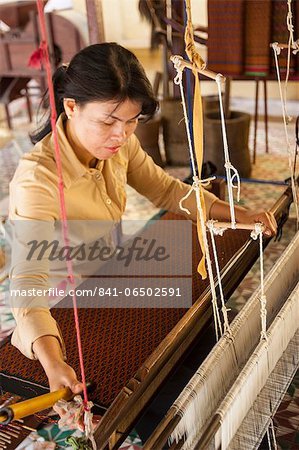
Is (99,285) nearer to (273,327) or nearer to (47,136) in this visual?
(47,136)

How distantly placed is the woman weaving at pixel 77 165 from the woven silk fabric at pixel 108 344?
0.09m

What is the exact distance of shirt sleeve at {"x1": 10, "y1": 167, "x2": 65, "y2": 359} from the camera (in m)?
1.20

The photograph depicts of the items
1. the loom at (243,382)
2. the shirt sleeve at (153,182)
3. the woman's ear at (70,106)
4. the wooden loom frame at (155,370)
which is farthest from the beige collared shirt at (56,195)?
the loom at (243,382)

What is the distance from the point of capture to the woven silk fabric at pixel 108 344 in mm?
1352

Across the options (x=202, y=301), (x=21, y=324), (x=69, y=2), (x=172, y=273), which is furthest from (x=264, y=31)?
(x=69, y=2)

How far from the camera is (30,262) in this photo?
4.39 feet

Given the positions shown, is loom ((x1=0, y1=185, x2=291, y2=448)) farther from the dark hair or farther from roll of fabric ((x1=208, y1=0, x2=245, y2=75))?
roll of fabric ((x1=208, y1=0, x2=245, y2=75))

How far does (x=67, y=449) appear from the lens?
172cm

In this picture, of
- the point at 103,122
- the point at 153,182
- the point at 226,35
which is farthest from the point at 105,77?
the point at 226,35

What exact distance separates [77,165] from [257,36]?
2.42 m

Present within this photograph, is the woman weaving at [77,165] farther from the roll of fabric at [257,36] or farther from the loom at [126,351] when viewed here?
the roll of fabric at [257,36]

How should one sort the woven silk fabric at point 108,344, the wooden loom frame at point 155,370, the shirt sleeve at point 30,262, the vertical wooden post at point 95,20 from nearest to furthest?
the wooden loom frame at point 155,370, the shirt sleeve at point 30,262, the woven silk fabric at point 108,344, the vertical wooden post at point 95,20

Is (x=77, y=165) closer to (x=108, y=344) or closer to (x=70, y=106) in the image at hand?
(x=70, y=106)

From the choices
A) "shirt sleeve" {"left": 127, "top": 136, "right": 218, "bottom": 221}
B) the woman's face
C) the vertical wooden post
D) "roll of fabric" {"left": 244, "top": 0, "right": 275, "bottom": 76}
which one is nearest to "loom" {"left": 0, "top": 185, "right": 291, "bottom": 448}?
"shirt sleeve" {"left": 127, "top": 136, "right": 218, "bottom": 221}
